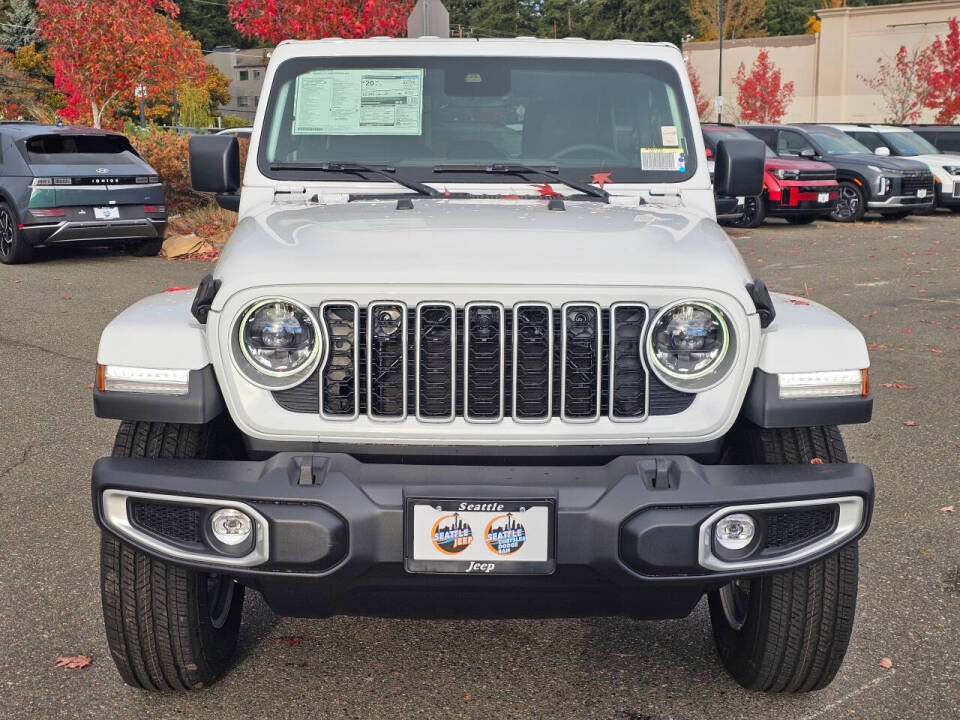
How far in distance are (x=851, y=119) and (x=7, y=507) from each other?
59.1 metres

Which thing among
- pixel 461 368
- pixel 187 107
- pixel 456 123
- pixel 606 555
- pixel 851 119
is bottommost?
pixel 851 119

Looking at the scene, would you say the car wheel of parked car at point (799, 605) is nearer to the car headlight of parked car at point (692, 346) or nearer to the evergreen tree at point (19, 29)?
the car headlight of parked car at point (692, 346)

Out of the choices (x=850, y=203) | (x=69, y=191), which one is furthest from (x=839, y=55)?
(x=69, y=191)

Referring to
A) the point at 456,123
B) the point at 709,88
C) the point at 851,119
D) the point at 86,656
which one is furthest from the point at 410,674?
the point at 709,88

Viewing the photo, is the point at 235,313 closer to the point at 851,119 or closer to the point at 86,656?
the point at 86,656

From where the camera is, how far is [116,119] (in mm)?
27453

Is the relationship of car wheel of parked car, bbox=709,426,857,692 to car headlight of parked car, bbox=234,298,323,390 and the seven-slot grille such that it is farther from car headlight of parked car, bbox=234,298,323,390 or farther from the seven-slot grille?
car headlight of parked car, bbox=234,298,323,390

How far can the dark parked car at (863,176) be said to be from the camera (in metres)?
20.5

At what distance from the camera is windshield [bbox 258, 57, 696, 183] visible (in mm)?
4414

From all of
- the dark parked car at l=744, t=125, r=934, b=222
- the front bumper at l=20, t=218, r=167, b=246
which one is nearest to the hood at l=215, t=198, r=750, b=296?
the front bumper at l=20, t=218, r=167, b=246

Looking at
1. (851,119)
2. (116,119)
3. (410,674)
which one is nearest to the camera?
(410,674)

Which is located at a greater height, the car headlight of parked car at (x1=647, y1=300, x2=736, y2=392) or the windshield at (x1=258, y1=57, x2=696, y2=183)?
the windshield at (x1=258, y1=57, x2=696, y2=183)

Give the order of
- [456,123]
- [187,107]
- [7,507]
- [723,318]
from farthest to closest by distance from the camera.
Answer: [187,107], [7,507], [456,123], [723,318]

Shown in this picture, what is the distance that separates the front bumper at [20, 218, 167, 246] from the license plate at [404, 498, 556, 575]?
12124mm
